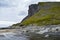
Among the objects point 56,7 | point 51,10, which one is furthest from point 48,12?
point 56,7

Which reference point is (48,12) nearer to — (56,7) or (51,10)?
(51,10)

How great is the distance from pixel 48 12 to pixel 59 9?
13.0 meters

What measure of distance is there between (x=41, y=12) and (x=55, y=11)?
1264cm

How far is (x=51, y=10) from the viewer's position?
188500 millimetres

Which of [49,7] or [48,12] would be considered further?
[49,7]

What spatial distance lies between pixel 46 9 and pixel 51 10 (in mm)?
7381

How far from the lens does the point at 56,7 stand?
655ft

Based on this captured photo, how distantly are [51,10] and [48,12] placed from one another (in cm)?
567

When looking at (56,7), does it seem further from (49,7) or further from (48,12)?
(48,12)

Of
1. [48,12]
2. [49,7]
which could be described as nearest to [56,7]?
[49,7]

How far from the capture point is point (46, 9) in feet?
639

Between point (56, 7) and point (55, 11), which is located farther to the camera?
point (56, 7)

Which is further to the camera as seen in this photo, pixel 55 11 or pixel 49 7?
pixel 49 7
